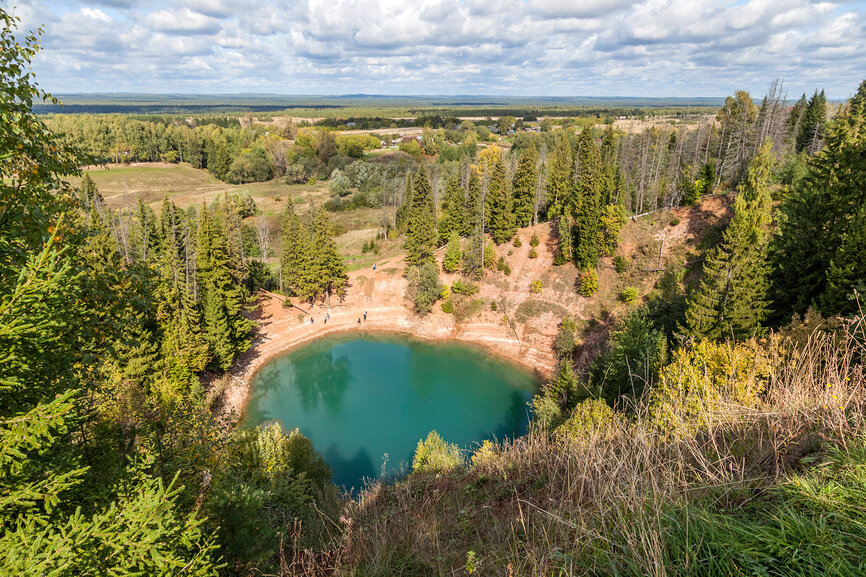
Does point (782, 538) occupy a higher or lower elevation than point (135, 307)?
lower

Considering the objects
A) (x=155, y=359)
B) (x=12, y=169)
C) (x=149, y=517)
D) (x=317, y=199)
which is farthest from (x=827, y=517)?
(x=317, y=199)

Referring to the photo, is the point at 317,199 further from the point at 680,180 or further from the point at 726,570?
the point at 726,570

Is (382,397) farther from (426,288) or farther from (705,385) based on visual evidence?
(705,385)

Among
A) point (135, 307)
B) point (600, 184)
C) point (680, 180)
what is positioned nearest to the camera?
point (135, 307)

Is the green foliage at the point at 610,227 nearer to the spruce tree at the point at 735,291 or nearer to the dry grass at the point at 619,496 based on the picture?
the spruce tree at the point at 735,291

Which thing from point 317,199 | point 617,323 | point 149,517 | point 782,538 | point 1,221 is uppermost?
point 1,221

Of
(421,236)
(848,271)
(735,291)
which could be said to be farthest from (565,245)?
(848,271)
